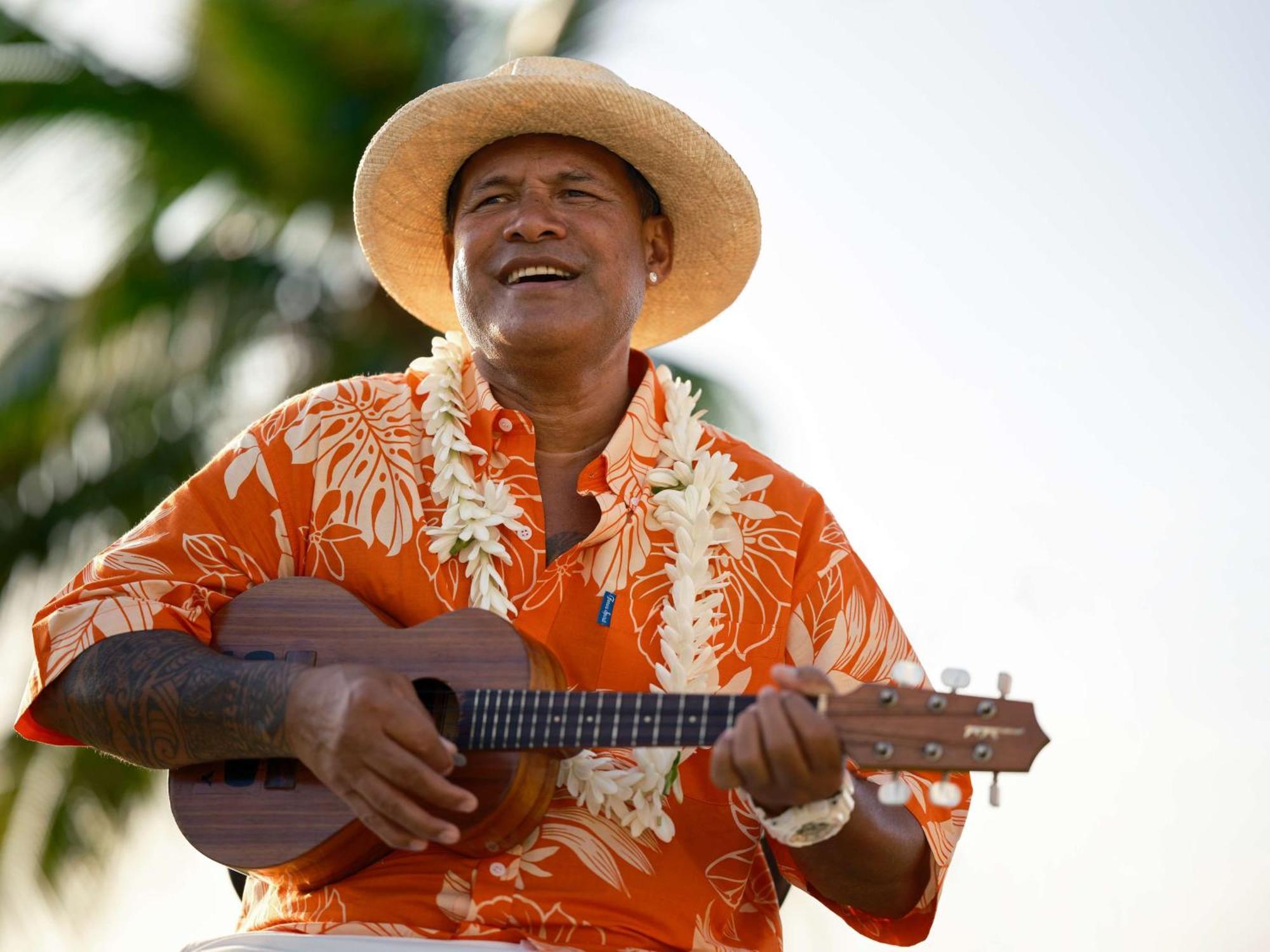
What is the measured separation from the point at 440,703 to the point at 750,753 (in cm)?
78

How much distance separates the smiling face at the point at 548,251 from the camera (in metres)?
3.48

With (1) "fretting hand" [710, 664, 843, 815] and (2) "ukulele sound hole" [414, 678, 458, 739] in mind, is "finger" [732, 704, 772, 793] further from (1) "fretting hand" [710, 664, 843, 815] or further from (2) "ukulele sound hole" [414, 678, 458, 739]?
(2) "ukulele sound hole" [414, 678, 458, 739]

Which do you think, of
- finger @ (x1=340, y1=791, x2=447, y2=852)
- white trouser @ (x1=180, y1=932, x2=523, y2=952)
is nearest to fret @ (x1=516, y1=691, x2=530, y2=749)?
finger @ (x1=340, y1=791, x2=447, y2=852)

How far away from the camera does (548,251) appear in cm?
349

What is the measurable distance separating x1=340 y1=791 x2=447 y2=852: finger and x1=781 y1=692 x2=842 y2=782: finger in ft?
2.45

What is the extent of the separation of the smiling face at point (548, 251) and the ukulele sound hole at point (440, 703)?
3.06 feet

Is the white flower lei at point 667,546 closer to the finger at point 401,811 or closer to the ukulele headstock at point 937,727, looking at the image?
the finger at point 401,811

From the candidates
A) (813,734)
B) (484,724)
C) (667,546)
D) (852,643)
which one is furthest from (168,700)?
(852,643)

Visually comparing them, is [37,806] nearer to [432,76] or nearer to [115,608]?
[432,76]

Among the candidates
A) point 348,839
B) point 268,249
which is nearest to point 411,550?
point 348,839

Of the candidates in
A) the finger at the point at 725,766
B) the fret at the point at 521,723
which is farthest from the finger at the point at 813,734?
the fret at the point at 521,723

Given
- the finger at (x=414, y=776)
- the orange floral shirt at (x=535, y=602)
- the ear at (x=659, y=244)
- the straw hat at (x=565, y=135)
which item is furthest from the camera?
the ear at (x=659, y=244)

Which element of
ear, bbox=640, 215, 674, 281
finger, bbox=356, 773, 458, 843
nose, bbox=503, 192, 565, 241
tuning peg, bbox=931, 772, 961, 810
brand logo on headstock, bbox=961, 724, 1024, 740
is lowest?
finger, bbox=356, 773, 458, 843

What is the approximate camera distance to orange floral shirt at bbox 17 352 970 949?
2.85 meters
